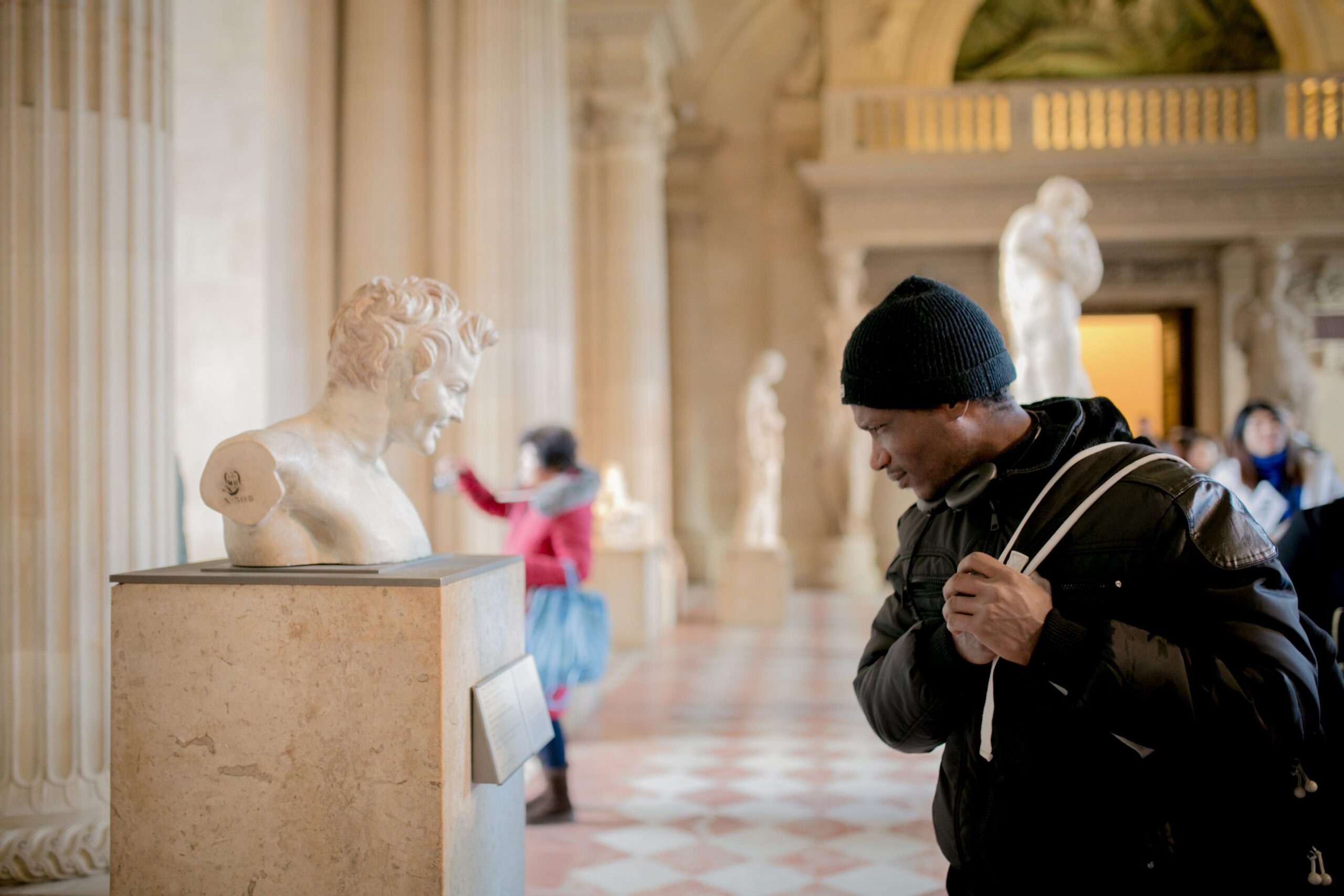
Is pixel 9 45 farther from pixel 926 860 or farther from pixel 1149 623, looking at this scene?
pixel 926 860

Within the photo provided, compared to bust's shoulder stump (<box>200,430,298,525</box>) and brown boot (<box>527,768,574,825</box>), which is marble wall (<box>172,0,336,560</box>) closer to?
brown boot (<box>527,768,574,825</box>)

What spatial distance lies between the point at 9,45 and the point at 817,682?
20.6 ft

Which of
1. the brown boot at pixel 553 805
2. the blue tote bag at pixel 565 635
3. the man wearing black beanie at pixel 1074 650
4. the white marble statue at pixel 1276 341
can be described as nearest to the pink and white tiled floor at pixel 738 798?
the brown boot at pixel 553 805

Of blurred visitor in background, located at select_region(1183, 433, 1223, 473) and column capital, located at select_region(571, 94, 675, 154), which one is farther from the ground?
column capital, located at select_region(571, 94, 675, 154)

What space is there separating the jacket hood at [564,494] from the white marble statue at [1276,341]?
11784mm

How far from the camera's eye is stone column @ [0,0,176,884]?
342 cm

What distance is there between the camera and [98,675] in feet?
11.5

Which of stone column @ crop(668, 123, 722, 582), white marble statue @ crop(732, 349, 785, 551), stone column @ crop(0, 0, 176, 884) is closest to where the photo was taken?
stone column @ crop(0, 0, 176, 884)

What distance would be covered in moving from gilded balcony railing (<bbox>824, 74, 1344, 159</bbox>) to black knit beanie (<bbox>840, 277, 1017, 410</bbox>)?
41.2 feet

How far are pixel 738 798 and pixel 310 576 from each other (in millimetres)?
3154

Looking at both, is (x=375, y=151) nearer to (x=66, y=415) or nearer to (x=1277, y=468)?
(x=66, y=415)

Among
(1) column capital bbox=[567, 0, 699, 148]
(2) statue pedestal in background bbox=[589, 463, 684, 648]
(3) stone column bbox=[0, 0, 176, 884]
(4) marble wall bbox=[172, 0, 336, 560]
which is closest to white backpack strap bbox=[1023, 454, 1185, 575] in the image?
(3) stone column bbox=[0, 0, 176, 884]

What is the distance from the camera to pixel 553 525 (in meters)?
4.70

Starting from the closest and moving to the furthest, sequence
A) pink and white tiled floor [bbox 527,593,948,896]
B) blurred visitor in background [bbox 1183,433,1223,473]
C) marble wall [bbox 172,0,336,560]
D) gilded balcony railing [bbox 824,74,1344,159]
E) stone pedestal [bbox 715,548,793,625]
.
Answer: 1. pink and white tiled floor [bbox 527,593,948,896]
2. marble wall [bbox 172,0,336,560]
3. blurred visitor in background [bbox 1183,433,1223,473]
4. stone pedestal [bbox 715,548,793,625]
5. gilded balcony railing [bbox 824,74,1344,159]
